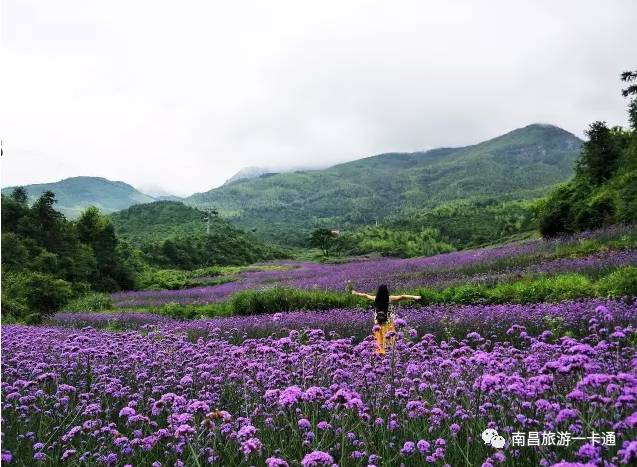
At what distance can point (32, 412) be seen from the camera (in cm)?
526

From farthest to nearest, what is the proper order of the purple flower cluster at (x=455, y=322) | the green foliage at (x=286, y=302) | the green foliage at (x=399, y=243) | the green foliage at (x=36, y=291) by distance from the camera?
the green foliage at (x=399, y=243), the green foliage at (x=36, y=291), the green foliage at (x=286, y=302), the purple flower cluster at (x=455, y=322)

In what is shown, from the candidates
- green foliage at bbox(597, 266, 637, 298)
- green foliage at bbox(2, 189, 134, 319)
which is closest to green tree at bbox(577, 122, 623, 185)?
green foliage at bbox(597, 266, 637, 298)

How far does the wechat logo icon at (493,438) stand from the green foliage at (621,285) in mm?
7565

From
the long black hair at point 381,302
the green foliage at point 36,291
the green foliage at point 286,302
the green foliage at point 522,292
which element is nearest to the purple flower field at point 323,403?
the long black hair at point 381,302

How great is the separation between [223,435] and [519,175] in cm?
18917

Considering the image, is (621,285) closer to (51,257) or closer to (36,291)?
(36,291)

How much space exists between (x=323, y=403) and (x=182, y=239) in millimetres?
48620

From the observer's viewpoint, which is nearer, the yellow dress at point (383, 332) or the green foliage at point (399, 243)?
the yellow dress at point (383, 332)

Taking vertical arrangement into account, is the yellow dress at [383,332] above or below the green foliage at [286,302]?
above

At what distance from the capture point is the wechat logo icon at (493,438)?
3.41 meters

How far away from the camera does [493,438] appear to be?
11.7ft

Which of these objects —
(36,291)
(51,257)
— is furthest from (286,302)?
(51,257)

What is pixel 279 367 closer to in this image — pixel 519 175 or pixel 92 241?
pixel 92 241

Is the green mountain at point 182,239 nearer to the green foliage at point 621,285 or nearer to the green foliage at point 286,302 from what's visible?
the green foliage at point 286,302
